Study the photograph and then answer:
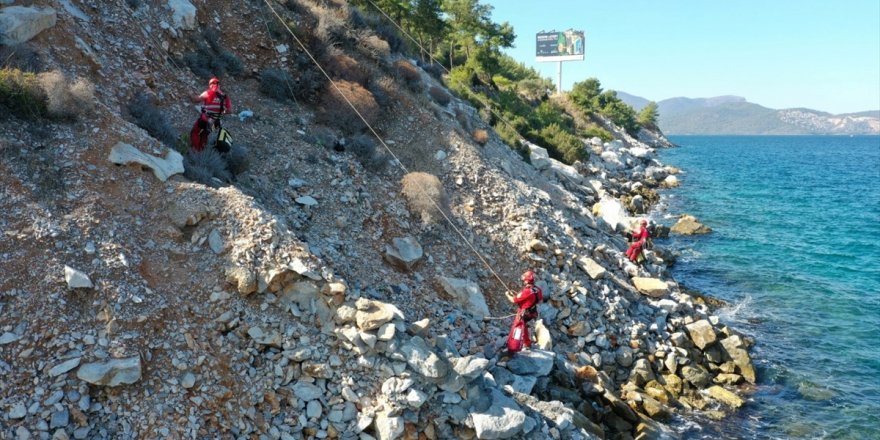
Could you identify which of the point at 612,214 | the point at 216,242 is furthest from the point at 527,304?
A: the point at 612,214

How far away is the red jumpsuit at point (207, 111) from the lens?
442 inches

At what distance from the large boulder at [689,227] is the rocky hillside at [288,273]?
10595 mm

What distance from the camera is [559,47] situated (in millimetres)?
69000

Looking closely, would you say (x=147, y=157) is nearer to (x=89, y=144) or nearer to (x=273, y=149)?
(x=89, y=144)

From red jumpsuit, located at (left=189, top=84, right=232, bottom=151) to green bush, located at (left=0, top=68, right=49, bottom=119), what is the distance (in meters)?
2.59

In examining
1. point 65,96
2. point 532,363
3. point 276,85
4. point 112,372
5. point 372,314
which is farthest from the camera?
point 276,85

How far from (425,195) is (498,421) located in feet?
22.5

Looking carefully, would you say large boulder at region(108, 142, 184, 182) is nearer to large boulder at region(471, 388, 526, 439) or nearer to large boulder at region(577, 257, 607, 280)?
large boulder at region(471, 388, 526, 439)

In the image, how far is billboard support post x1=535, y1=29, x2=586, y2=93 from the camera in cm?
6800

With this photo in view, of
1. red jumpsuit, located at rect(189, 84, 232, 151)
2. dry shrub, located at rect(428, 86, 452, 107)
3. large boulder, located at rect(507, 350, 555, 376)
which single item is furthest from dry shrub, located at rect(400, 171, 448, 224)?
dry shrub, located at rect(428, 86, 452, 107)

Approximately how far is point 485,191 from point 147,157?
8.92 metres

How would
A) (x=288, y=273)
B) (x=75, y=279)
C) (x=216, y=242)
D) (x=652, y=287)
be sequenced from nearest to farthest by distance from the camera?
(x=75, y=279) < (x=288, y=273) < (x=216, y=242) < (x=652, y=287)

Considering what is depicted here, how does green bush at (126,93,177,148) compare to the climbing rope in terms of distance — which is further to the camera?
the climbing rope

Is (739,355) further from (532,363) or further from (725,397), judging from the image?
(532,363)
